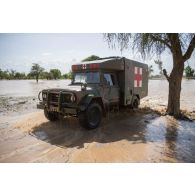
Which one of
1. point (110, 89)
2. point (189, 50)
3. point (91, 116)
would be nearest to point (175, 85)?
point (189, 50)

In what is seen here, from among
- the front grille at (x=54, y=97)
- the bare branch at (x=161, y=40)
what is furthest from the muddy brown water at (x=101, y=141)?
the bare branch at (x=161, y=40)

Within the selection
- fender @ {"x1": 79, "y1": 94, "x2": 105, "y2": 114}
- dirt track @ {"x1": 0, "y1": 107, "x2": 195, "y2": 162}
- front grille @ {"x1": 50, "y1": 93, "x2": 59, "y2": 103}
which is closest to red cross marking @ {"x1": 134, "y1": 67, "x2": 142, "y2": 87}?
dirt track @ {"x1": 0, "y1": 107, "x2": 195, "y2": 162}

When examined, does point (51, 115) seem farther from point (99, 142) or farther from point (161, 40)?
point (161, 40)

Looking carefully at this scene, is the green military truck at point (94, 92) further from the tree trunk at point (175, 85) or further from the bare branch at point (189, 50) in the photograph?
the bare branch at point (189, 50)

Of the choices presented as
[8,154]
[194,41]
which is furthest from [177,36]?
[8,154]

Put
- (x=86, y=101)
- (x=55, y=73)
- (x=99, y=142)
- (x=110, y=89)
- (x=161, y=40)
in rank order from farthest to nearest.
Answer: (x=55, y=73)
(x=161, y=40)
(x=110, y=89)
(x=86, y=101)
(x=99, y=142)

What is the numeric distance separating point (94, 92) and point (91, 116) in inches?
29.7

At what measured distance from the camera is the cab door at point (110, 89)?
696 cm

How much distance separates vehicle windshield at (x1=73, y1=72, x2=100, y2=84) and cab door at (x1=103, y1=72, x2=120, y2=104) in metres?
0.30

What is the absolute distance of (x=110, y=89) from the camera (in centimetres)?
718

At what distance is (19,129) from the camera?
6531 millimetres

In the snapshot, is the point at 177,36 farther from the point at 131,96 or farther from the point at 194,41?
the point at 131,96

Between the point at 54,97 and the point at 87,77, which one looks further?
the point at 87,77

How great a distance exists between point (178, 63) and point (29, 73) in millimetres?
87612
